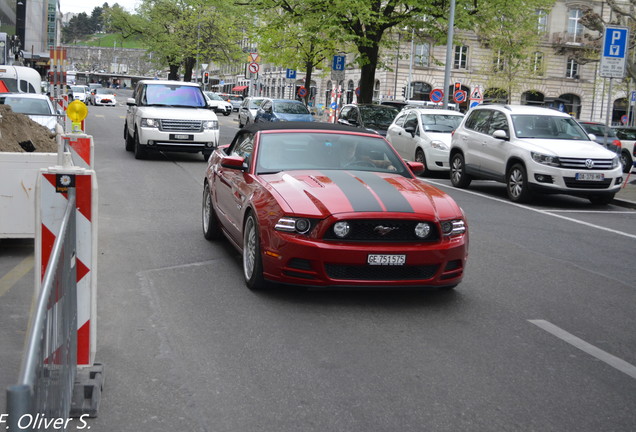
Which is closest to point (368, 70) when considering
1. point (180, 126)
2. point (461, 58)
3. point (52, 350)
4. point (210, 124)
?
point (210, 124)

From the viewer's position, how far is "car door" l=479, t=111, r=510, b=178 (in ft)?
55.1

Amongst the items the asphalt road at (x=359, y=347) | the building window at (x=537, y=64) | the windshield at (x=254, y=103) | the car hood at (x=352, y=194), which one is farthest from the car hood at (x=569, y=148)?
the building window at (x=537, y=64)

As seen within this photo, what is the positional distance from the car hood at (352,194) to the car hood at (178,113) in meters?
12.9

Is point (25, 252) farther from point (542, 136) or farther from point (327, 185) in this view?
point (542, 136)

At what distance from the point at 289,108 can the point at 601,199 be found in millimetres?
20214

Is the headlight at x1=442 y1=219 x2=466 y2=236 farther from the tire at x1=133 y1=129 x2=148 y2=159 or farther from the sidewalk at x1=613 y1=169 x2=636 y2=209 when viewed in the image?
the tire at x1=133 y1=129 x2=148 y2=159

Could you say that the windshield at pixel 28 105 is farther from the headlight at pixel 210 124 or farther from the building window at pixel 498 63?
the building window at pixel 498 63

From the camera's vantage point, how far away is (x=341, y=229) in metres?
6.79

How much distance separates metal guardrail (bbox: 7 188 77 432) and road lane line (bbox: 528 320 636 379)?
3395mm

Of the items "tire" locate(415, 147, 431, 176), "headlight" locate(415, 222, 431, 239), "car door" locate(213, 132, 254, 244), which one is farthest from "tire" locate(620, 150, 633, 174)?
"headlight" locate(415, 222, 431, 239)

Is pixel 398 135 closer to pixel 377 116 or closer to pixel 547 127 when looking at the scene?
pixel 377 116

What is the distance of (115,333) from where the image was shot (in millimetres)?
5867

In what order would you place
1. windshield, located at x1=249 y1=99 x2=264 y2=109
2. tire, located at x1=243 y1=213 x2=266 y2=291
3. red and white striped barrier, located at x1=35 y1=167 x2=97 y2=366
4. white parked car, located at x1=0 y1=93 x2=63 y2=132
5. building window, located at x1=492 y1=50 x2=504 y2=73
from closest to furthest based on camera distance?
red and white striped barrier, located at x1=35 y1=167 x2=97 y2=366 → tire, located at x1=243 y1=213 x2=266 y2=291 → white parked car, located at x1=0 y1=93 x2=63 y2=132 → windshield, located at x1=249 y1=99 x2=264 y2=109 → building window, located at x1=492 y1=50 x2=504 y2=73

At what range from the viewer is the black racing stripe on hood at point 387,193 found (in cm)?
697
